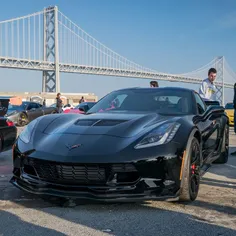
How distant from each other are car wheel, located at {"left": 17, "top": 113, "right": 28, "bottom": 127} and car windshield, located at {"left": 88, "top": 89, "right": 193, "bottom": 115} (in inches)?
410

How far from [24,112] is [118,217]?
1256 centimetres

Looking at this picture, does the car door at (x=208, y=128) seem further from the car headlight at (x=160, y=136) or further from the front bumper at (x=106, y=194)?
the front bumper at (x=106, y=194)

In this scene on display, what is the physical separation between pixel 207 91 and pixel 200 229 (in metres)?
4.44

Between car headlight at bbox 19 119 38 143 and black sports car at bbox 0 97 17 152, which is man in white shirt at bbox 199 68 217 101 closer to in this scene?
black sports car at bbox 0 97 17 152

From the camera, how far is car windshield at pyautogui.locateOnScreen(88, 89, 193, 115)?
3.95 meters

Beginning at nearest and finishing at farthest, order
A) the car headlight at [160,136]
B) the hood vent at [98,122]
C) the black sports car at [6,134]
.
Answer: the car headlight at [160,136]
the hood vent at [98,122]
the black sports car at [6,134]

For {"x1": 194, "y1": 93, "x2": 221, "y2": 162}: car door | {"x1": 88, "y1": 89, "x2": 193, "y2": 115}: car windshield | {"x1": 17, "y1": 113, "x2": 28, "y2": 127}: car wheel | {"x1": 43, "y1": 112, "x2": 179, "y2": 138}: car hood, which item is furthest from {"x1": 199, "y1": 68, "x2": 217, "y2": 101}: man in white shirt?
{"x1": 17, "y1": 113, "x2": 28, "y2": 127}: car wheel

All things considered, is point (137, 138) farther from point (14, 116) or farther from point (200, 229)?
point (14, 116)

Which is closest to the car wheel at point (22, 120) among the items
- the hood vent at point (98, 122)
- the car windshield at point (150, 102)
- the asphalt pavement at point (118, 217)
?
the car windshield at point (150, 102)

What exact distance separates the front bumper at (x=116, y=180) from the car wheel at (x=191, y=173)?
14 centimetres

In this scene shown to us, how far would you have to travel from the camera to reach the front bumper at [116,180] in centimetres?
281

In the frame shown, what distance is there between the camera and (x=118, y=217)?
277 cm

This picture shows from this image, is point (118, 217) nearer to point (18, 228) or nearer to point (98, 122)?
point (18, 228)

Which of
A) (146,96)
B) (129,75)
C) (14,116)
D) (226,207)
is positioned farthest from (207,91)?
(129,75)
